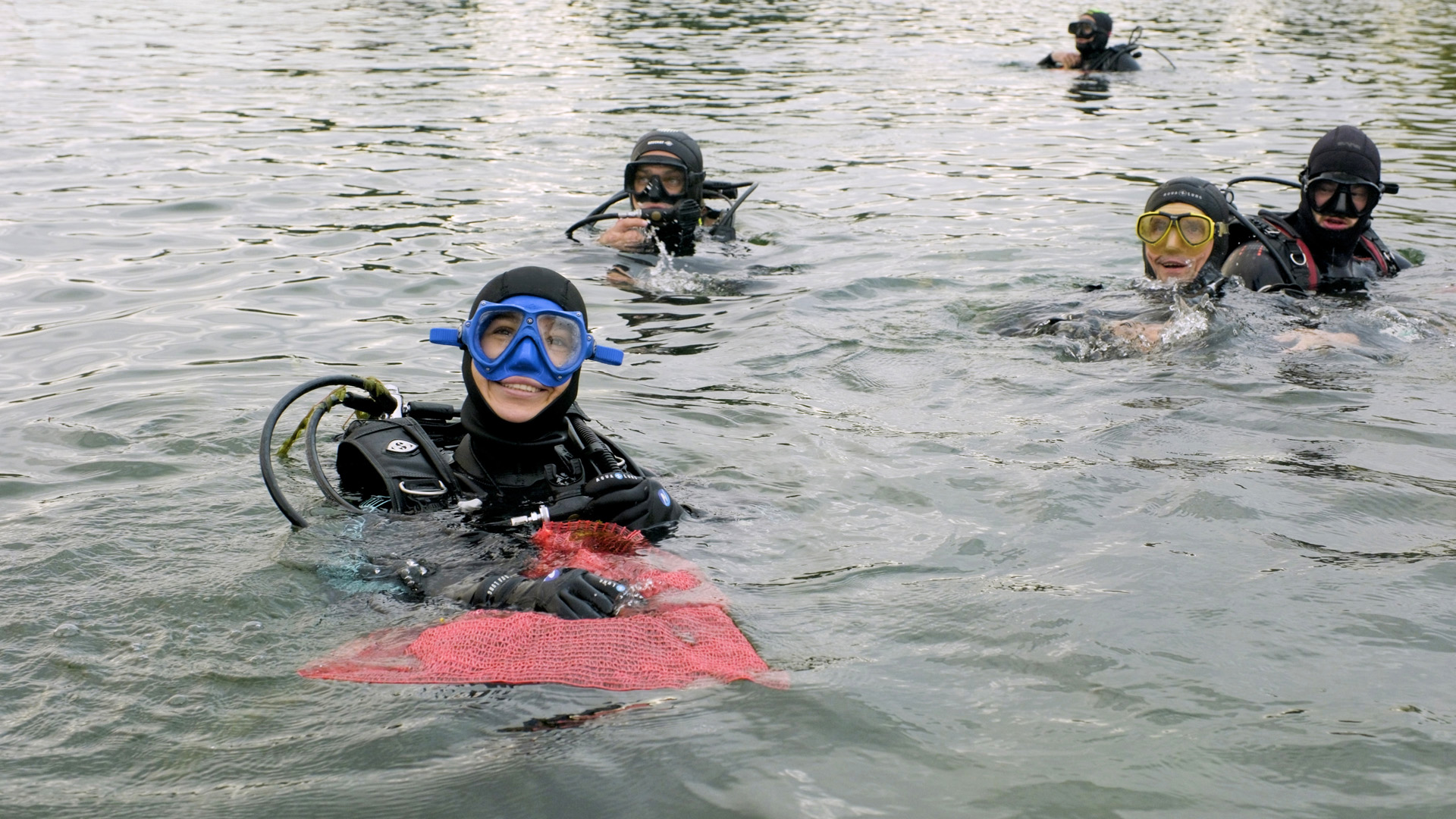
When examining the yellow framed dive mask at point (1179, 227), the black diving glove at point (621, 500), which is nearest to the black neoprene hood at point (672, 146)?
the yellow framed dive mask at point (1179, 227)

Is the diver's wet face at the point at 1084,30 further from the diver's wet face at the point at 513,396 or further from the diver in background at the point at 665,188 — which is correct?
the diver's wet face at the point at 513,396

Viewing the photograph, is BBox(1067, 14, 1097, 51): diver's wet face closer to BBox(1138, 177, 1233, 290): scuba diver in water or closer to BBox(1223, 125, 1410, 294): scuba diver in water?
BBox(1223, 125, 1410, 294): scuba diver in water

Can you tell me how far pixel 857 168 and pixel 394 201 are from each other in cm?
432

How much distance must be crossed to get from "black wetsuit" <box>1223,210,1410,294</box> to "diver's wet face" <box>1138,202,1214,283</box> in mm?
230

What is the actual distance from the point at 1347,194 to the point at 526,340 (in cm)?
538

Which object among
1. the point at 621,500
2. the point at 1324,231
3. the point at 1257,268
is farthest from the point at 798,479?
the point at 1324,231

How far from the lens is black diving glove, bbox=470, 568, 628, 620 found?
3344 mm

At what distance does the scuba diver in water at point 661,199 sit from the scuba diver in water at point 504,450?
4.48m

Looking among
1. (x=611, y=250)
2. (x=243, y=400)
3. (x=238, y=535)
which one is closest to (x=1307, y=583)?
(x=238, y=535)

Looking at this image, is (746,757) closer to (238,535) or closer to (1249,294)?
(238,535)

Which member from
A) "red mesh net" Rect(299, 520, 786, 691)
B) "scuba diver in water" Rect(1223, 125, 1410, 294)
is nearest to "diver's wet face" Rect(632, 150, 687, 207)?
"scuba diver in water" Rect(1223, 125, 1410, 294)

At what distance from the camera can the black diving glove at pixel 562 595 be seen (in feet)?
11.0

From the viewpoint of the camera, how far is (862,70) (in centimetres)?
1867

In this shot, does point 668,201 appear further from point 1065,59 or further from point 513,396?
point 1065,59
